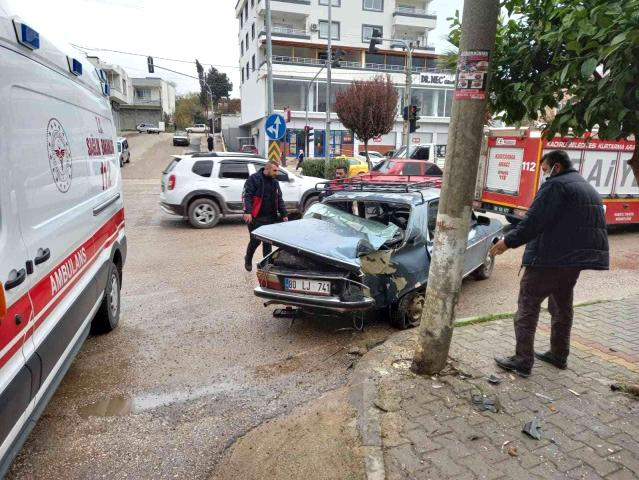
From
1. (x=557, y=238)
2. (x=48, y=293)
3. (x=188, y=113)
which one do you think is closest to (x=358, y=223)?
(x=557, y=238)

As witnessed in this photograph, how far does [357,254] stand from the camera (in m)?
4.63

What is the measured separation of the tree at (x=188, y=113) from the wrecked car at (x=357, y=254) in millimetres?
80131

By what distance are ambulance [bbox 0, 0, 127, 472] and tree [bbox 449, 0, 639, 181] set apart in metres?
3.00

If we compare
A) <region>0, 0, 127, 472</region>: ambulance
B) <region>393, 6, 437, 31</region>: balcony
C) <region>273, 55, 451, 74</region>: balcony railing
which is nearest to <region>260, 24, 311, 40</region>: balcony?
<region>273, 55, 451, 74</region>: balcony railing

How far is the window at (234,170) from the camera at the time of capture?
11.7m

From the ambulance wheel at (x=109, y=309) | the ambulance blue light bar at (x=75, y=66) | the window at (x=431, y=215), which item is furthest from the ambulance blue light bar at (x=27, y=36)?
the window at (x=431, y=215)

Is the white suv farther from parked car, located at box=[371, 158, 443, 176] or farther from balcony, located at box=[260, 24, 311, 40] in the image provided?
Result: balcony, located at box=[260, 24, 311, 40]

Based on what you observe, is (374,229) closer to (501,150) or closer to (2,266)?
(2,266)

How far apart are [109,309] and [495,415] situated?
12.6ft

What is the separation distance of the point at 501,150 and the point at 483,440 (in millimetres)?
8829

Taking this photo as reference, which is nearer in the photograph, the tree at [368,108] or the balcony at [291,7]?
the tree at [368,108]

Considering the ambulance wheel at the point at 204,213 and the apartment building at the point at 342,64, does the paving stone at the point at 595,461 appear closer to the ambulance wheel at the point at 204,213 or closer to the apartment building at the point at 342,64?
the ambulance wheel at the point at 204,213

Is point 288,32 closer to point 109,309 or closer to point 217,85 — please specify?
point 217,85

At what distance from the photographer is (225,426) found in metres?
3.37
